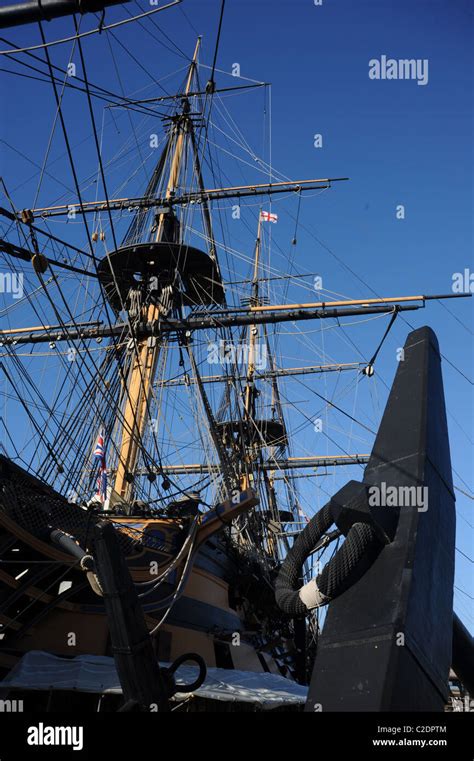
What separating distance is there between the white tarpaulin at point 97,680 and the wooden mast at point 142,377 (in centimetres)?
322

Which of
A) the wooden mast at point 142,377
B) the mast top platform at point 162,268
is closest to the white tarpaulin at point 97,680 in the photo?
the wooden mast at point 142,377

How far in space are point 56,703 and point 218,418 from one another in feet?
79.2

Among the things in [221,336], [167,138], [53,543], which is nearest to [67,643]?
[53,543]

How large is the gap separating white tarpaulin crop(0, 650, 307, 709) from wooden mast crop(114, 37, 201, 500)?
322cm

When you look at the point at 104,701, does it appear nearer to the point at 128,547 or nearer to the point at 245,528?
the point at 128,547

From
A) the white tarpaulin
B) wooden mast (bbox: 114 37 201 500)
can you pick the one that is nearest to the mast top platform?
wooden mast (bbox: 114 37 201 500)

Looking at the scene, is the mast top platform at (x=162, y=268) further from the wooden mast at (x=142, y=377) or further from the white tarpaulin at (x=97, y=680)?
the white tarpaulin at (x=97, y=680)

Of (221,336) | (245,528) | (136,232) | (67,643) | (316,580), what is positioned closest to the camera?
(316,580)

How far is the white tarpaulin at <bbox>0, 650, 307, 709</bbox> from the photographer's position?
8711 millimetres

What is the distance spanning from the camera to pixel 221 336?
20203mm

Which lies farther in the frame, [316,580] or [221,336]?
[221,336]

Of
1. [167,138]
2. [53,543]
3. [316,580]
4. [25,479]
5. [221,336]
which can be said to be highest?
[167,138]

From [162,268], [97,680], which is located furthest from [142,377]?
[162,268]

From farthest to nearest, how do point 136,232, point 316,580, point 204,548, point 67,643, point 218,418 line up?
point 218,418
point 136,232
point 204,548
point 67,643
point 316,580
